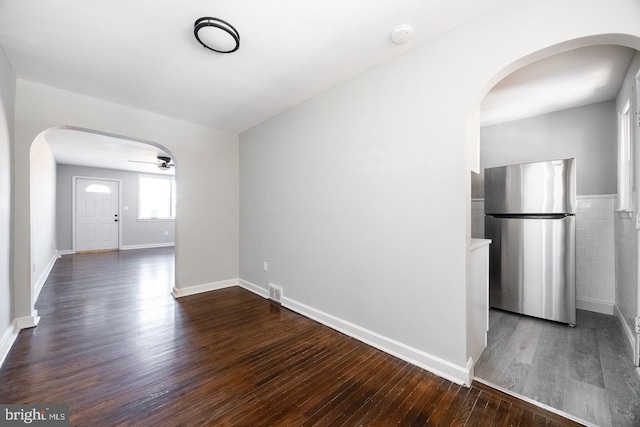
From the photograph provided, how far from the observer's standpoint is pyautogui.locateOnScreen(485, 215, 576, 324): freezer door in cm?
259

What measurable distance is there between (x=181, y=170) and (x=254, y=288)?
200cm

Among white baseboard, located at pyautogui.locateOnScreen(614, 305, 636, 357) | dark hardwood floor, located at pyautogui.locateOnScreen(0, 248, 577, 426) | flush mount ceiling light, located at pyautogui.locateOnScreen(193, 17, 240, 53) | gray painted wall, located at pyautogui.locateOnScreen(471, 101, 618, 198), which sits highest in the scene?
flush mount ceiling light, located at pyautogui.locateOnScreen(193, 17, 240, 53)

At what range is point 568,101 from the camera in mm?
2873

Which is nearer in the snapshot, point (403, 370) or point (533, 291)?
→ point (403, 370)

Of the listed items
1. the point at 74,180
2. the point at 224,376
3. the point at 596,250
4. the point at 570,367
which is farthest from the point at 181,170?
the point at 74,180

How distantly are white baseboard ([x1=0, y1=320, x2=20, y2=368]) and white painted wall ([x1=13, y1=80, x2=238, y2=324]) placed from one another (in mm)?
179

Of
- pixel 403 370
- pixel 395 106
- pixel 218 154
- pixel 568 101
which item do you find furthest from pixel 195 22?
pixel 568 101

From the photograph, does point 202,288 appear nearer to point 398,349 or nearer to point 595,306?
point 398,349

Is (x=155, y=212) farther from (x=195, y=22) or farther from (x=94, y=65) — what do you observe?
(x=195, y=22)

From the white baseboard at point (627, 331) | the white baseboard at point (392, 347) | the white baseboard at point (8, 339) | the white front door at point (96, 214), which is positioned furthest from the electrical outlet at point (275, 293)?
the white front door at point (96, 214)

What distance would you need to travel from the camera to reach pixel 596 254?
9.49 ft

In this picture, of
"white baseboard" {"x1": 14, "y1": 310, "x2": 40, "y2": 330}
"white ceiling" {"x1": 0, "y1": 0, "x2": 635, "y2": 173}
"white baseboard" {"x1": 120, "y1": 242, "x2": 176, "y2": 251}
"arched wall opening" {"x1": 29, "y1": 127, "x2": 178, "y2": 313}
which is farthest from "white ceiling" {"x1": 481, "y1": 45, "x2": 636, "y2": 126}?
"white baseboard" {"x1": 120, "y1": 242, "x2": 176, "y2": 251}

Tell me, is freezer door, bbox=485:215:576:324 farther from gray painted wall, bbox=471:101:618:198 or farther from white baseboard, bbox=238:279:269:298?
white baseboard, bbox=238:279:269:298

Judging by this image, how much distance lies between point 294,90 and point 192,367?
2683 mm
